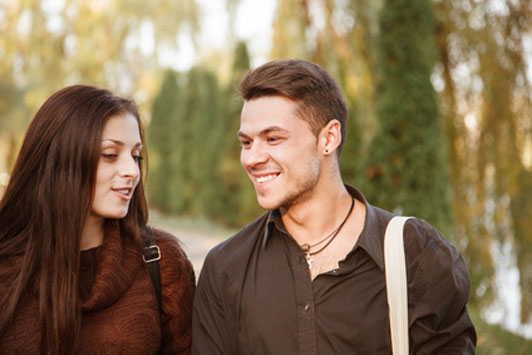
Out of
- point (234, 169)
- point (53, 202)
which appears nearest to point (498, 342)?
point (53, 202)

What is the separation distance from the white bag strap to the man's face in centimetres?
40

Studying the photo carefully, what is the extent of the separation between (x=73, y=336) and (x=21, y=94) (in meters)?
6.84

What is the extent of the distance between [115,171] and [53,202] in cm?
29

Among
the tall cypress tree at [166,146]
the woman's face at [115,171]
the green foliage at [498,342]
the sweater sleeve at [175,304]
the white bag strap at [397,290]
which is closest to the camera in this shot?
the white bag strap at [397,290]

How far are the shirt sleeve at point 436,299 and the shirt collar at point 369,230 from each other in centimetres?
A: 10

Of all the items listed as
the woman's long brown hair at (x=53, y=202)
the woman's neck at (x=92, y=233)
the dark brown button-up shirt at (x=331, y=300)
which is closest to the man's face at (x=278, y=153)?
the dark brown button-up shirt at (x=331, y=300)

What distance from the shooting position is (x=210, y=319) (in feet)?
7.18

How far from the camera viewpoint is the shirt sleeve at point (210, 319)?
7.07 ft

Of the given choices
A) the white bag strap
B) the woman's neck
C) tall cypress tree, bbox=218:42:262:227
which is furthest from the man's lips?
tall cypress tree, bbox=218:42:262:227

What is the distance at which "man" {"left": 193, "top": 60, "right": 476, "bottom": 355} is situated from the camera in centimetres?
195

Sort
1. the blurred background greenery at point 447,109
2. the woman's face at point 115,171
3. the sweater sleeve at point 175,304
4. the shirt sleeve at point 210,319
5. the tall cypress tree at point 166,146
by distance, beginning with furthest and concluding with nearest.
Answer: the tall cypress tree at point 166,146 → the blurred background greenery at point 447,109 → the sweater sleeve at point 175,304 → the woman's face at point 115,171 → the shirt sleeve at point 210,319

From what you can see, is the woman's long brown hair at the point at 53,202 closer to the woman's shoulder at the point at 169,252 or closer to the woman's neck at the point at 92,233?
the woman's neck at the point at 92,233

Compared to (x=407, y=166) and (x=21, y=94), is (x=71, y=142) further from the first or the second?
(x=21, y=94)

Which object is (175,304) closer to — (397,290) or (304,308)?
(304,308)
